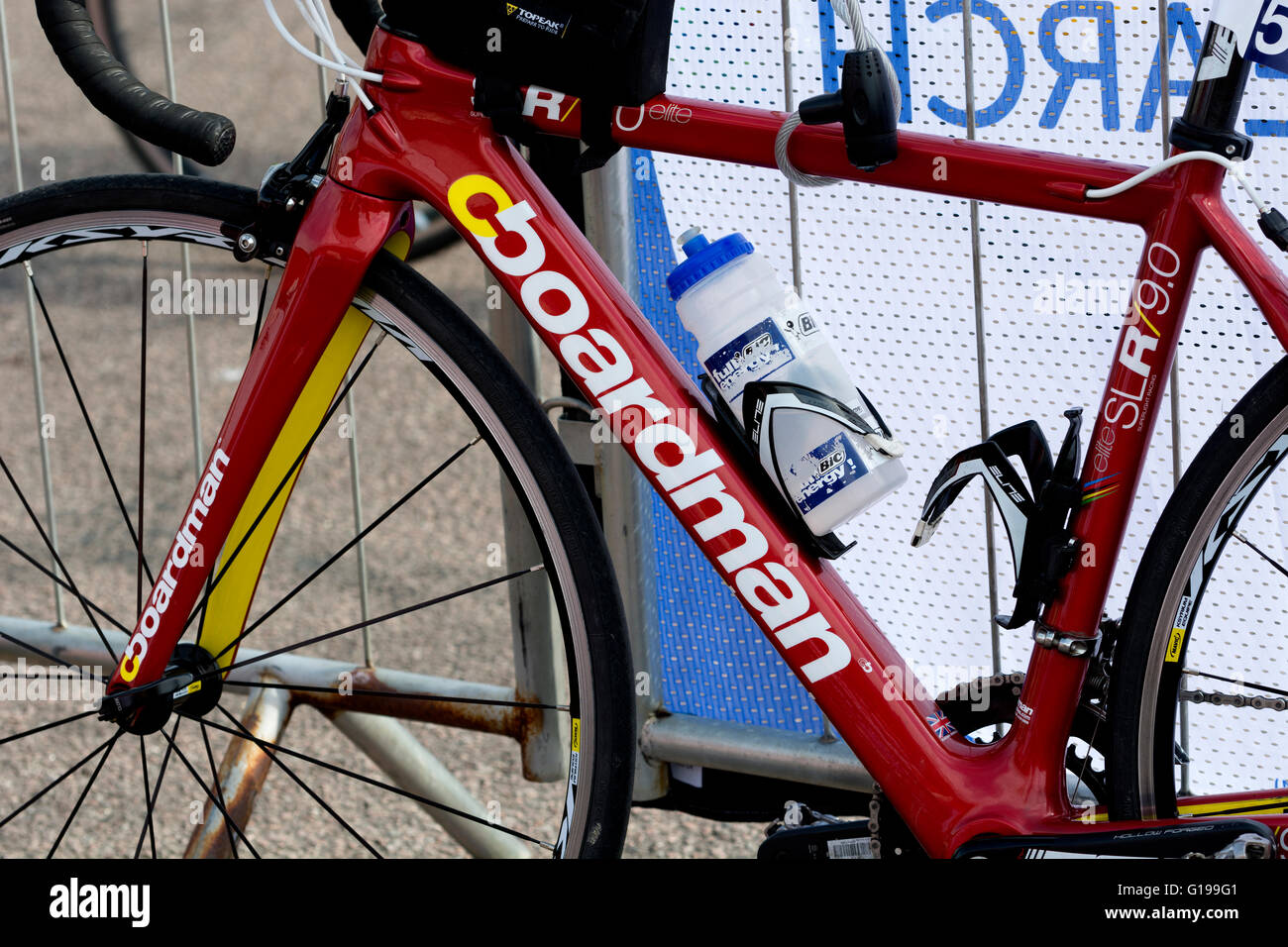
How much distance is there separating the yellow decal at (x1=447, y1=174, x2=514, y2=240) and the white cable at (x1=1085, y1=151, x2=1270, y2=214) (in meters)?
0.61

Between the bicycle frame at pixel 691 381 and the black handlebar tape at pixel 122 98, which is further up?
the black handlebar tape at pixel 122 98

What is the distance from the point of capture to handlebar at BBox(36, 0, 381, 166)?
1.57 m

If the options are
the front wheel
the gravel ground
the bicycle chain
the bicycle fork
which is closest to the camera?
the front wheel

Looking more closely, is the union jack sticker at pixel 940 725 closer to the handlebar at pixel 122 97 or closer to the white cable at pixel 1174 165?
the white cable at pixel 1174 165

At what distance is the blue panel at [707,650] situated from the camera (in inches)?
89.0

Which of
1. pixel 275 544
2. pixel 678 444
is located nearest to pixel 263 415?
pixel 678 444

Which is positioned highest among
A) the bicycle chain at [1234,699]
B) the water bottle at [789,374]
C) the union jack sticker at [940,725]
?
the water bottle at [789,374]

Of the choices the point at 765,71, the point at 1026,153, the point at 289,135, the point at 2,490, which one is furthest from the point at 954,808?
the point at 289,135

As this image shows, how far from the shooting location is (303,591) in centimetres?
367

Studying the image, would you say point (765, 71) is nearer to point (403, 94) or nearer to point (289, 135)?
point (403, 94)
